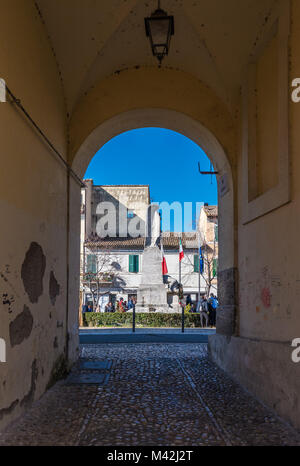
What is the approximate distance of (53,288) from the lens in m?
6.28

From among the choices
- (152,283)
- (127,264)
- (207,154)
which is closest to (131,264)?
(127,264)

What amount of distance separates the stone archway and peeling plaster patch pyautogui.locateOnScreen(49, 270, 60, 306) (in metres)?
0.93

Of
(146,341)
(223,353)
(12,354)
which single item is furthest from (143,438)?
(146,341)

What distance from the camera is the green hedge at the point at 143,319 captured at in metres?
19.8

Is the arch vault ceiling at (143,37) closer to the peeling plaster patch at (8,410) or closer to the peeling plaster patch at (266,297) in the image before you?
the peeling plaster patch at (266,297)

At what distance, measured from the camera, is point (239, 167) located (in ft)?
24.0

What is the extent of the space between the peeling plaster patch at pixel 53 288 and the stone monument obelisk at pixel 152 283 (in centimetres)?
1951

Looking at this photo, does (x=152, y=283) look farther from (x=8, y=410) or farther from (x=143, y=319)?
(x=8, y=410)

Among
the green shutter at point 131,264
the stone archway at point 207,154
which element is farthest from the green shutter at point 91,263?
the stone archway at point 207,154

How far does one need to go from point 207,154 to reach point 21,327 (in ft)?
17.5

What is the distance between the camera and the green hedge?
779 inches

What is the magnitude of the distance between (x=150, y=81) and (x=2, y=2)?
392 cm
